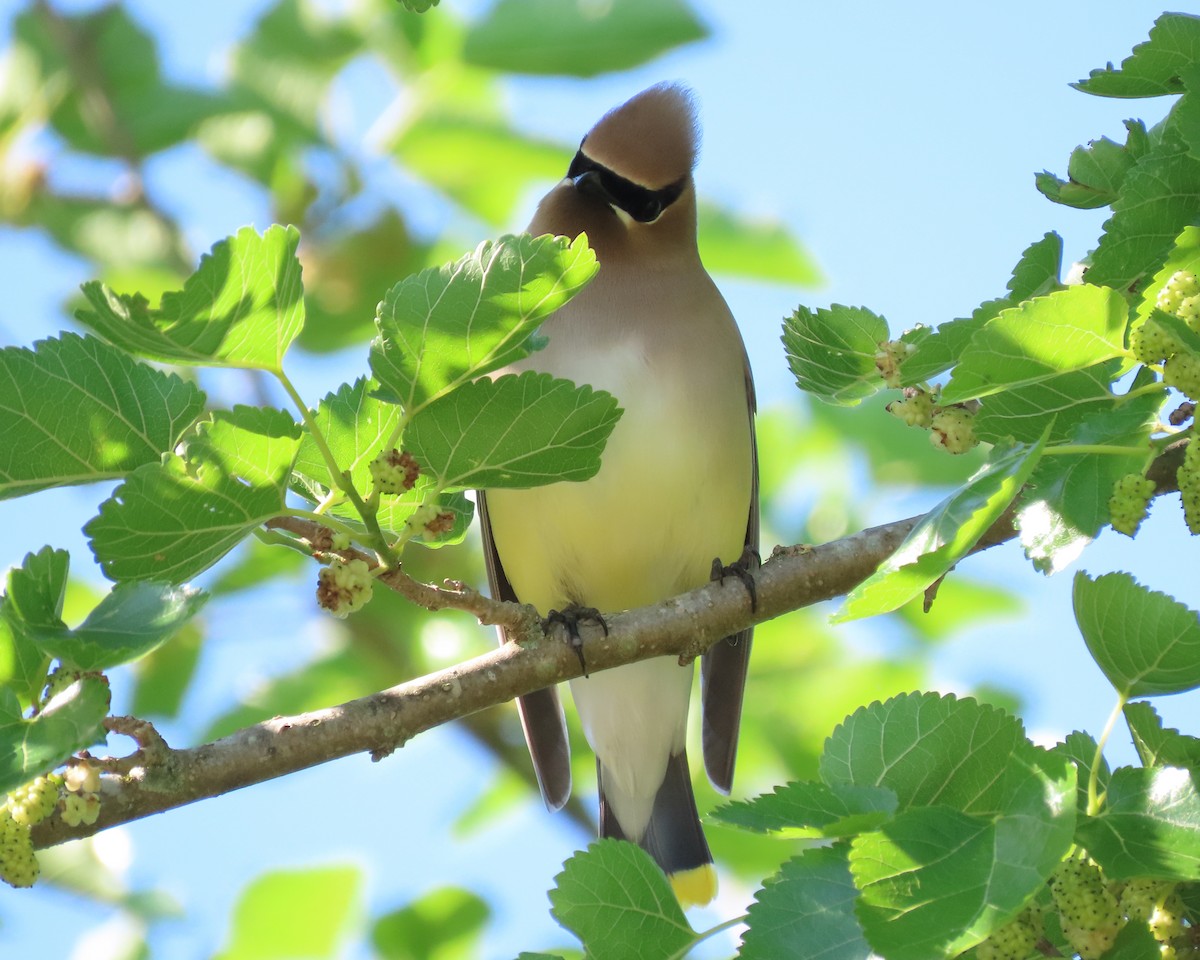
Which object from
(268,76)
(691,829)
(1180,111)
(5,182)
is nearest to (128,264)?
(5,182)

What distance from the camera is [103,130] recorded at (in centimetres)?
435

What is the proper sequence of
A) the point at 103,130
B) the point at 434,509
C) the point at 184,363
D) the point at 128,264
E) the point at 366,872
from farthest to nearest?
the point at 128,264, the point at 103,130, the point at 366,872, the point at 434,509, the point at 184,363

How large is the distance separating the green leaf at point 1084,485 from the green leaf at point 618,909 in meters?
0.69

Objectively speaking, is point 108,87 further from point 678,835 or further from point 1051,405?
point 1051,405

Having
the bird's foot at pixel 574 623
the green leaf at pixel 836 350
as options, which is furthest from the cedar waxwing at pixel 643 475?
the green leaf at pixel 836 350

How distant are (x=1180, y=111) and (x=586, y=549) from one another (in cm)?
253

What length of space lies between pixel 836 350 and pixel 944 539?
0.88 m

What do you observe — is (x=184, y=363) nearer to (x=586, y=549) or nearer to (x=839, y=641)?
(x=586, y=549)

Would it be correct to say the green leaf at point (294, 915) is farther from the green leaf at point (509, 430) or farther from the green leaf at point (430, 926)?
the green leaf at point (509, 430)

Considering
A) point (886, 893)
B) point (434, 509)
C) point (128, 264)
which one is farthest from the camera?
point (128, 264)

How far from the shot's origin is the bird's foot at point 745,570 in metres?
3.16

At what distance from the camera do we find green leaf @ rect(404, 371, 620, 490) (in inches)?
93.0

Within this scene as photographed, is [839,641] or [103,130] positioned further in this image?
[839,641]

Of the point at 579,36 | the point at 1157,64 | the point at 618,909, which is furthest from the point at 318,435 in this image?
the point at 579,36
